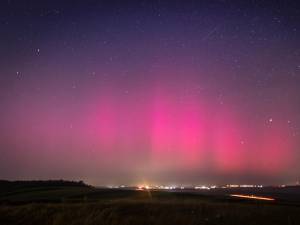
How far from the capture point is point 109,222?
75.2ft

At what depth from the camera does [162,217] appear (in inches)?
995

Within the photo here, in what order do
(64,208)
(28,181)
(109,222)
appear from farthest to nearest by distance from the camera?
(28,181), (64,208), (109,222)

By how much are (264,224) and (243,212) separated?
4.52 meters

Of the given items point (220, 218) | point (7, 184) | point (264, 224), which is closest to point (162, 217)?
point (220, 218)

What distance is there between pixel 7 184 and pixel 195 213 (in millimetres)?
98188

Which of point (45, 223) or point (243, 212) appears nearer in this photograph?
point (45, 223)

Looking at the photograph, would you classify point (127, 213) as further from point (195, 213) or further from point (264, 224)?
point (264, 224)

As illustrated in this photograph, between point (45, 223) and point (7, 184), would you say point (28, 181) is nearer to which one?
point (7, 184)

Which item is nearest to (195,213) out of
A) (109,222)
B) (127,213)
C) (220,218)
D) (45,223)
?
(220,218)

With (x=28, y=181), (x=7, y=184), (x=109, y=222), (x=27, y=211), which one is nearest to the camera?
(x=109, y=222)

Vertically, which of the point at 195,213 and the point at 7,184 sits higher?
the point at 7,184

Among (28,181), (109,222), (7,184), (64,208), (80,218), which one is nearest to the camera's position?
(109,222)

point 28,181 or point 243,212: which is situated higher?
point 28,181

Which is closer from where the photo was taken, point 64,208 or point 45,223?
point 45,223
